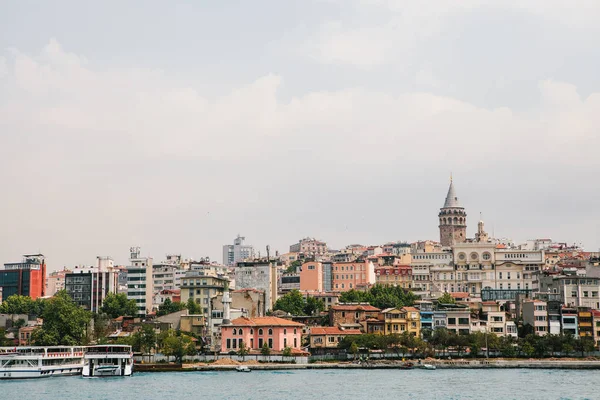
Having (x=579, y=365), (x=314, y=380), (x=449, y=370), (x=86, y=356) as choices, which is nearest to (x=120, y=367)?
(x=86, y=356)

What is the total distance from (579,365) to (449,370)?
34.3ft

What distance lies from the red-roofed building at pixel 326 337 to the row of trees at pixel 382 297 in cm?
1502

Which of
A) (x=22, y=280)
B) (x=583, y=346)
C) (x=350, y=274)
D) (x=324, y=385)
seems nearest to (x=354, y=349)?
(x=324, y=385)

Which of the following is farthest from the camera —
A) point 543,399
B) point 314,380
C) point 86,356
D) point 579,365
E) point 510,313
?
point 510,313

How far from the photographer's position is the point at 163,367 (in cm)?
6731

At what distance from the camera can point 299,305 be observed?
92.1 metres

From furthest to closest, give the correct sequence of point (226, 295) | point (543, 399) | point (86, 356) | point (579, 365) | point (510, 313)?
point (510, 313) < point (226, 295) < point (579, 365) < point (86, 356) < point (543, 399)

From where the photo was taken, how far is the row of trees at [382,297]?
9312 cm

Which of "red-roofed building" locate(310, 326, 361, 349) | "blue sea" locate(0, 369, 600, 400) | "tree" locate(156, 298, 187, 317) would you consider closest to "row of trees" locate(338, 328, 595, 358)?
"red-roofed building" locate(310, 326, 361, 349)

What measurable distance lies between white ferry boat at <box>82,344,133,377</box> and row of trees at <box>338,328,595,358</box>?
18.4 m

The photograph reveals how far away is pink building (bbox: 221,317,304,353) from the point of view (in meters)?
73.1

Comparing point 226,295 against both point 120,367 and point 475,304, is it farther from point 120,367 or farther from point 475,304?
point 475,304

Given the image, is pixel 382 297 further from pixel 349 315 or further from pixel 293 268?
pixel 293 268

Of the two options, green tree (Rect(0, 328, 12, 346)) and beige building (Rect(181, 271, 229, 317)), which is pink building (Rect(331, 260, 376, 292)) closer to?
beige building (Rect(181, 271, 229, 317))
